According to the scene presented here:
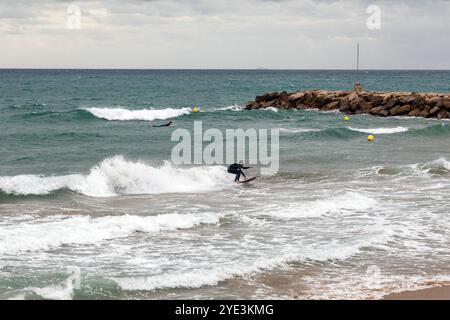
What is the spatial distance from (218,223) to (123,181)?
7225 millimetres

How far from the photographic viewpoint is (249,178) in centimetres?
2450

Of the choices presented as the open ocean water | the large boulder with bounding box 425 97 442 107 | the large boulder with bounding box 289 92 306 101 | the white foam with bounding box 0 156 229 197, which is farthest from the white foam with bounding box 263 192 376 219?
the large boulder with bounding box 289 92 306 101

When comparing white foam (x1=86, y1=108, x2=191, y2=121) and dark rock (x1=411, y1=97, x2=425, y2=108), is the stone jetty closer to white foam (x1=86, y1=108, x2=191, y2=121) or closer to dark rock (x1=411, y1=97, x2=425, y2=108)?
dark rock (x1=411, y1=97, x2=425, y2=108)

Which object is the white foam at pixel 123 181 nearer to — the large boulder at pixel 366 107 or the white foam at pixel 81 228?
the white foam at pixel 81 228

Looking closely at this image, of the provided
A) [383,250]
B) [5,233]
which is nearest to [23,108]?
[5,233]

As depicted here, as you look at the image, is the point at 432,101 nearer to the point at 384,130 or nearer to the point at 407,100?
the point at 407,100

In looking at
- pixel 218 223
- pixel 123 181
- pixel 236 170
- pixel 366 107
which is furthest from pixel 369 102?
pixel 218 223

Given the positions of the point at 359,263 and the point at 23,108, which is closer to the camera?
the point at 359,263

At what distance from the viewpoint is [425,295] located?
11805mm

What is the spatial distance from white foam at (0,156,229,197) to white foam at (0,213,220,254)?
→ 4519mm

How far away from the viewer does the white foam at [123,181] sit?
870 inches
